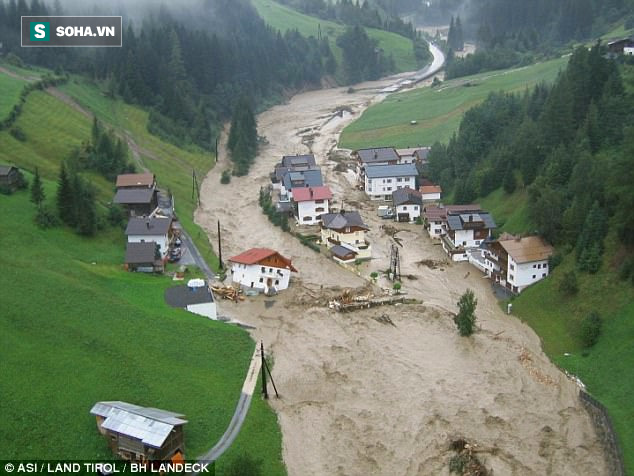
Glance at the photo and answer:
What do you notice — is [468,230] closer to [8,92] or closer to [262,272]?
[262,272]

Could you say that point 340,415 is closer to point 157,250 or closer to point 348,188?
point 157,250

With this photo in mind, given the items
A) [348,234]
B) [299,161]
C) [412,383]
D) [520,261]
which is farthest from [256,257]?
[299,161]

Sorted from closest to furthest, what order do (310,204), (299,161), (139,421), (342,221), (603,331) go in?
(139,421), (603,331), (342,221), (310,204), (299,161)

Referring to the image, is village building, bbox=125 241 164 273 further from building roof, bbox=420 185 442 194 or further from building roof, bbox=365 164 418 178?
building roof, bbox=365 164 418 178

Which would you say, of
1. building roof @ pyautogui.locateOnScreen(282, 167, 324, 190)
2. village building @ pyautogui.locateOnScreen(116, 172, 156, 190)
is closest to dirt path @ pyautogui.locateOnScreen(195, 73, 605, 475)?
village building @ pyautogui.locateOnScreen(116, 172, 156, 190)

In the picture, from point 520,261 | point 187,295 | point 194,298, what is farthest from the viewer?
point 520,261

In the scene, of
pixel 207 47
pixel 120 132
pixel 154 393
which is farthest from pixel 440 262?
pixel 207 47
